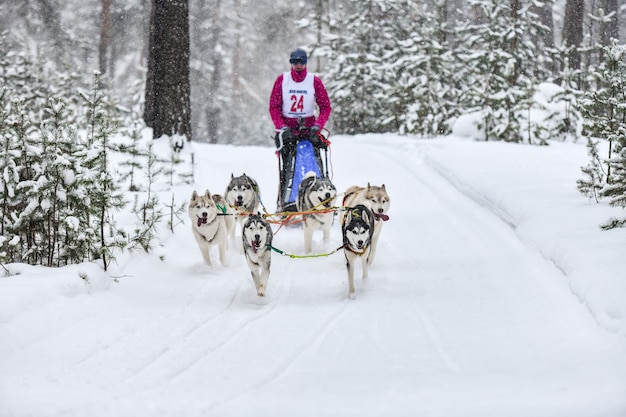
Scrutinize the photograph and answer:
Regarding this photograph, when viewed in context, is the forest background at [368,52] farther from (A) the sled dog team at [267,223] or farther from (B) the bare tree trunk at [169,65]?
(A) the sled dog team at [267,223]

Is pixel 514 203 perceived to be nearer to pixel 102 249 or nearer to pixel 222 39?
pixel 102 249

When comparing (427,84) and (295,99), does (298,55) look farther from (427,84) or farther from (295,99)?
(427,84)

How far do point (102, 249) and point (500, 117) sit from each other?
12529 millimetres

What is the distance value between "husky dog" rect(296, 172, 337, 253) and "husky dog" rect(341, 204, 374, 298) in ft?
3.46

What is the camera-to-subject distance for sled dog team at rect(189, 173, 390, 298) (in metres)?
5.38

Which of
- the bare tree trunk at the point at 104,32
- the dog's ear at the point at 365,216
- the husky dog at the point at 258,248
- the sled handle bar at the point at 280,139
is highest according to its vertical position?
the bare tree trunk at the point at 104,32

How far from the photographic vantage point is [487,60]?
16.2 m

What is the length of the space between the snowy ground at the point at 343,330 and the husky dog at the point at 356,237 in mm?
256

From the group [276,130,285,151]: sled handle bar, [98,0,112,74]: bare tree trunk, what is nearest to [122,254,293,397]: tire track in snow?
[276,130,285,151]: sled handle bar

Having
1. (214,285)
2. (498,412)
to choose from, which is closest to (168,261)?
(214,285)

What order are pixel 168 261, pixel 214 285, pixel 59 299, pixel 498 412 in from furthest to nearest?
pixel 168 261, pixel 214 285, pixel 59 299, pixel 498 412

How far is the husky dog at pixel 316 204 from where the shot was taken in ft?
22.5

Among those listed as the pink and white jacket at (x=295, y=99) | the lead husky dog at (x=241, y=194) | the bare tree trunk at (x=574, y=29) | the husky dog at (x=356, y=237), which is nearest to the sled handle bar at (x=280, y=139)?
the pink and white jacket at (x=295, y=99)

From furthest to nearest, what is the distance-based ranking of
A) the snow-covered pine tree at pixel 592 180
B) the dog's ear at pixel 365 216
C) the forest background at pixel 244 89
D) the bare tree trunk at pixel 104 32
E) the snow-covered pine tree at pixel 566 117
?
the bare tree trunk at pixel 104 32 → the snow-covered pine tree at pixel 566 117 → the snow-covered pine tree at pixel 592 180 → the dog's ear at pixel 365 216 → the forest background at pixel 244 89
